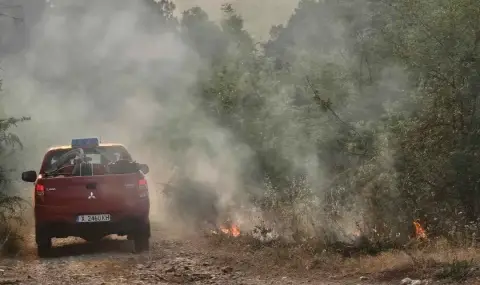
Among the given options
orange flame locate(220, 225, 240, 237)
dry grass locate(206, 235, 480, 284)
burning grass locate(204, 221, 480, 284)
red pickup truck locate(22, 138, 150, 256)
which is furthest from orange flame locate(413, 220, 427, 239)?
red pickup truck locate(22, 138, 150, 256)

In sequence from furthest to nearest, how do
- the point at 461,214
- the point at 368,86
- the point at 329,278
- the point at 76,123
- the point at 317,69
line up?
the point at 76,123 < the point at 317,69 < the point at 368,86 < the point at 461,214 < the point at 329,278

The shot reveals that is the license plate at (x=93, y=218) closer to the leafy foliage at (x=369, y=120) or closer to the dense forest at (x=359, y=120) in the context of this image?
the dense forest at (x=359, y=120)

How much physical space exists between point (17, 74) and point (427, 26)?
76.2 feet

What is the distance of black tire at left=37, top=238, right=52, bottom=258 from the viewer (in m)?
11.9

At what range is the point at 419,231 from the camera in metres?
11.2

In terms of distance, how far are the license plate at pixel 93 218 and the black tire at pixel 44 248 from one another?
73cm

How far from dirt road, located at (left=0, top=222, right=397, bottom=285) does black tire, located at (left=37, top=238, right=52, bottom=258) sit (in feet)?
0.42

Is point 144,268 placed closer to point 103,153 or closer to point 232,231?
point 232,231

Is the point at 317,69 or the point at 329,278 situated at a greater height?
the point at 317,69

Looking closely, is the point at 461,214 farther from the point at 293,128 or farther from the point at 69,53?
the point at 69,53

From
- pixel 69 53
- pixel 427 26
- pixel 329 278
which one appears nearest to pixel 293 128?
pixel 427 26

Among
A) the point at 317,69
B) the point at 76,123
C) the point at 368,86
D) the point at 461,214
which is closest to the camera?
the point at 461,214

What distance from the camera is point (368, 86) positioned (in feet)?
53.9

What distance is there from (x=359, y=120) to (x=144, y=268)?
638 cm
